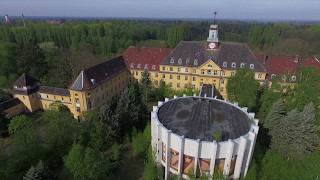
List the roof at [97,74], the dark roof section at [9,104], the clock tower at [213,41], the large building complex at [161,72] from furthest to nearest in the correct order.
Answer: the clock tower at [213,41], the large building complex at [161,72], the dark roof section at [9,104], the roof at [97,74]

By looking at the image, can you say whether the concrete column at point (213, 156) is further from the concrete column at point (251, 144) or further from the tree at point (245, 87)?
the tree at point (245, 87)

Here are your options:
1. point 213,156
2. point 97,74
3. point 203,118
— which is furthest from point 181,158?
point 97,74

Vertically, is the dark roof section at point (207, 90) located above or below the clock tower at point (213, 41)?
below

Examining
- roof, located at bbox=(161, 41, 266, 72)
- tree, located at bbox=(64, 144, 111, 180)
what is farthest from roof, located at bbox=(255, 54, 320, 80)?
tree, located at bbox=(64, 144, 111, 180)

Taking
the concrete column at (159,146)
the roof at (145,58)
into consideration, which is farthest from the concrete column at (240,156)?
the roof at (145,58)

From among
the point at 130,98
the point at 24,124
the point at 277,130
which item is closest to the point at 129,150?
the point at 130,98

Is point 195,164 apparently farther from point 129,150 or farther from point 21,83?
point 21,83

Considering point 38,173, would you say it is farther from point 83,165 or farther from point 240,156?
point 240,156
